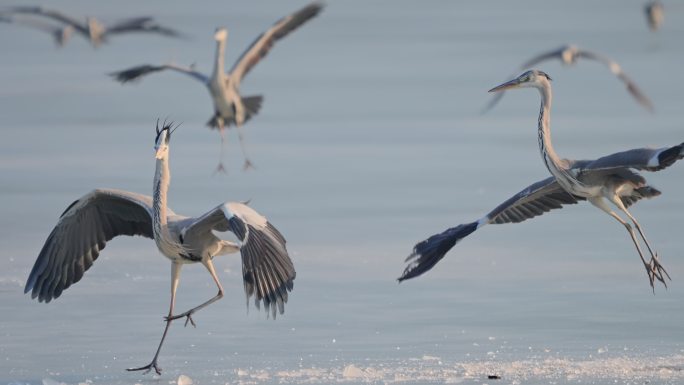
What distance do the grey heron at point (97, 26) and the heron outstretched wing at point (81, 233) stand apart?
790 centimetres

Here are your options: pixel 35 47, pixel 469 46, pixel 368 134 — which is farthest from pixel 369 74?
pixel 35 47

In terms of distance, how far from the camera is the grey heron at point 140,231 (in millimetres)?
8547

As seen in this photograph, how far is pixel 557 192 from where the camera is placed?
9953 millimetres

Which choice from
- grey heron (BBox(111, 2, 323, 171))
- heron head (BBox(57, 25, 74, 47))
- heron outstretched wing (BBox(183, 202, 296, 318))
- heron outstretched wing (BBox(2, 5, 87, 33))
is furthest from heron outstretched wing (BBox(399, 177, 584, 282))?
heron head (BBox(57, 25, 74, 47))

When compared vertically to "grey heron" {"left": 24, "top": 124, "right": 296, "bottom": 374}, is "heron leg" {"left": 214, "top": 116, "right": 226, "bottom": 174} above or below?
above

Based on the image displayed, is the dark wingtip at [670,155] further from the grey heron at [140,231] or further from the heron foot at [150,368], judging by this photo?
the heron foot at [150,368]

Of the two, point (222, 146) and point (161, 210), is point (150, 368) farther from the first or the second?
point (222, 146)

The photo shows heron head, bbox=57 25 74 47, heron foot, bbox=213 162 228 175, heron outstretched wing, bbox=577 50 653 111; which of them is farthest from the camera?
heron head, bbox=57 25 74 47

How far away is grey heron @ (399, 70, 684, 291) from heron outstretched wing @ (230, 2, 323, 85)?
20.6ft

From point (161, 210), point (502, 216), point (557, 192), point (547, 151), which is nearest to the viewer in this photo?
point (161, 210)

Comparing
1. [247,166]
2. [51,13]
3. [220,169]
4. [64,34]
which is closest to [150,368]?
[220,169]

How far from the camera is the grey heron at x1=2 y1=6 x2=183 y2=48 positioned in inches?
666

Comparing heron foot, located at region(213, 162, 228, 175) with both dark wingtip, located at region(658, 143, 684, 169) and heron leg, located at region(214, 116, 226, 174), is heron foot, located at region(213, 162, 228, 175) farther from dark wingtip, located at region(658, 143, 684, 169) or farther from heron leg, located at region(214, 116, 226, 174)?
dark wingtip, located at region(658, 143, 684, 169)

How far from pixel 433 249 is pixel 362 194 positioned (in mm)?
4588
